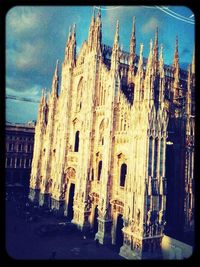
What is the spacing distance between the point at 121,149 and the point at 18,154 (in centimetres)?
3306

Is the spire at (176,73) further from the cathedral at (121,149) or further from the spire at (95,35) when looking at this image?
the spire at (95,35)

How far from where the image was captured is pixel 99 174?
1174 inches

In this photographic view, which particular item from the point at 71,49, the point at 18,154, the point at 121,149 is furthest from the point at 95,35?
the point at 18,154

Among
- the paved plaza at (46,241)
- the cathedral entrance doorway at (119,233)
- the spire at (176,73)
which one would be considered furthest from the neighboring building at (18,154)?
the spire at (176,73)

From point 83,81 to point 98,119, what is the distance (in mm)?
6305

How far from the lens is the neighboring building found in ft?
172

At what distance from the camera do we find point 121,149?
84.7ft

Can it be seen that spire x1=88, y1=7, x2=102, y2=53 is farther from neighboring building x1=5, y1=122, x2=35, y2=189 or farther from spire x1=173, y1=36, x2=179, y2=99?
neighboring building x1=5, y1=122, x2=35, y2=189

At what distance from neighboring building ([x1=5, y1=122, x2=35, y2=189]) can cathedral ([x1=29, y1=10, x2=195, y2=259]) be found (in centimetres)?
1334

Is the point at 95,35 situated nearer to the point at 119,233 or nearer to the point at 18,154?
the point at 119,233

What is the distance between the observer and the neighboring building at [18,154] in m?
52.4
